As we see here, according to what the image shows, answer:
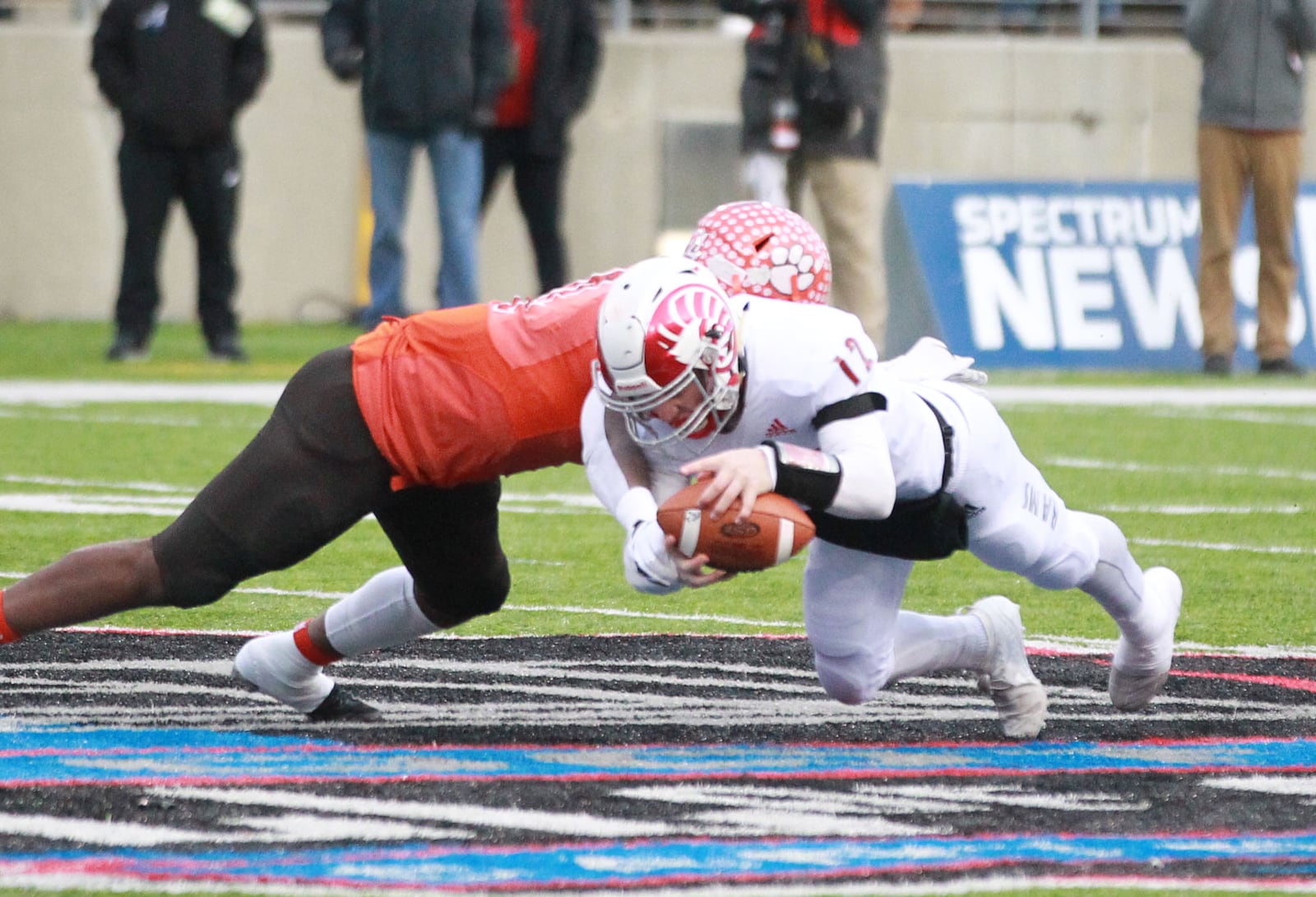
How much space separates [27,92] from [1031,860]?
13608mm

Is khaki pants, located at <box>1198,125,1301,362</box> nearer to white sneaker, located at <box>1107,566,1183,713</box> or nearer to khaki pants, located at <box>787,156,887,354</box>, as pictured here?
khaki pants, located at <box>787,156,887,354</box>

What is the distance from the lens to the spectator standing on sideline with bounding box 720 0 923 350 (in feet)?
36.4

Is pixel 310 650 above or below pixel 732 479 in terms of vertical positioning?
below

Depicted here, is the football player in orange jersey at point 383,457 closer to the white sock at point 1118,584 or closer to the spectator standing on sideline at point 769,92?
the white sock at point 1118,584

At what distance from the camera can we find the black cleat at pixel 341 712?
15.3ft

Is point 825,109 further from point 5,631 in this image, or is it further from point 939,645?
point 5,631

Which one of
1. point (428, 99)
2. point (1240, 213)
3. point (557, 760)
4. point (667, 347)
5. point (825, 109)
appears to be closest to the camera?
point (667, 347)

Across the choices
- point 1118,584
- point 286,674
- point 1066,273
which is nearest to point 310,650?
point 286,674

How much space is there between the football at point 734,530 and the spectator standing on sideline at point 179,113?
8.11 m

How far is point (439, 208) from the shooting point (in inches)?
455

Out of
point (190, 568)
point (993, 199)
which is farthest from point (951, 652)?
point (993, 199)

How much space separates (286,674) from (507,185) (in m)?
12.1

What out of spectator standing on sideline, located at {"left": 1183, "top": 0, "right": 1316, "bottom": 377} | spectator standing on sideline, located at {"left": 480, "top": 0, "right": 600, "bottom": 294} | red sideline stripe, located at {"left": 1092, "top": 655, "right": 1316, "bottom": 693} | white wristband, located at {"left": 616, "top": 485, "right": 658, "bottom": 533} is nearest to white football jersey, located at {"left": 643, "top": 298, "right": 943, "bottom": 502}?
white wristband, located at {"left": 616, "top": 485, "right": 658, "bottom": 533}

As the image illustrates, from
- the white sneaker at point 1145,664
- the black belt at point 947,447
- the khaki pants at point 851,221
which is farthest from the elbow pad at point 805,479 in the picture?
the khaki pants at point 851,221
